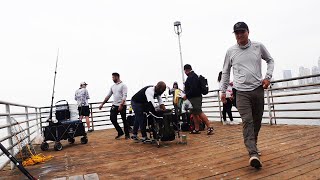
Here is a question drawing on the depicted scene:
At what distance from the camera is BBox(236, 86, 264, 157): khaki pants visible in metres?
3.54

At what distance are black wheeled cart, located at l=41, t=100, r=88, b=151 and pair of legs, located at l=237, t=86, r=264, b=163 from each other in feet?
14.9

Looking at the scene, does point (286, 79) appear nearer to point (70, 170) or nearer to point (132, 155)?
point (132, 155)

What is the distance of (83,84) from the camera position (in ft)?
32.7

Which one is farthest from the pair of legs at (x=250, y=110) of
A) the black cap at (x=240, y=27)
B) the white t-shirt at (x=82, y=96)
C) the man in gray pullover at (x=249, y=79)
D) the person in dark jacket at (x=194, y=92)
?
the white t-shirt at (x=82, y=96)

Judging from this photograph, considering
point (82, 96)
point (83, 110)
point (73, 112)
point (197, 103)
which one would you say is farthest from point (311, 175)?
point (83, 110)

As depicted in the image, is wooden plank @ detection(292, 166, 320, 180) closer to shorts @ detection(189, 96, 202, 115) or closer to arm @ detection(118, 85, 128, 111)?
shorts @ detection(189, 96, 202, 115)

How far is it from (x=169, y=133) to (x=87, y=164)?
1853 millimetres

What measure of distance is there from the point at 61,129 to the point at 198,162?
13.0 feet

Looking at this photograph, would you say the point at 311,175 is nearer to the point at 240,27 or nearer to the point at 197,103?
the point at 240,27

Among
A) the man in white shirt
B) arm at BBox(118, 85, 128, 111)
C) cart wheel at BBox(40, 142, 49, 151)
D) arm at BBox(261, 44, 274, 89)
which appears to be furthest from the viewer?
arm at BBox(118, 85, 128, 111)

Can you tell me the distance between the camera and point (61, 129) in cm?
670

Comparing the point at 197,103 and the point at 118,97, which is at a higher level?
the point at 118,97

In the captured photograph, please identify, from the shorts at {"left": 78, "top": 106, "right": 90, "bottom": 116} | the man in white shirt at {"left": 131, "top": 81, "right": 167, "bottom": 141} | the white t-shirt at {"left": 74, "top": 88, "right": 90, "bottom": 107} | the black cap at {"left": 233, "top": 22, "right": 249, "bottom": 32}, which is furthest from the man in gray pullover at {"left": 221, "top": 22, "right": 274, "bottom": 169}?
the shorts at {"left": 78, "top": 106, "right": 90, "bottom": 116}

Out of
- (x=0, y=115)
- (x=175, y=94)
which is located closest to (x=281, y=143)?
(x=175, y=94)
